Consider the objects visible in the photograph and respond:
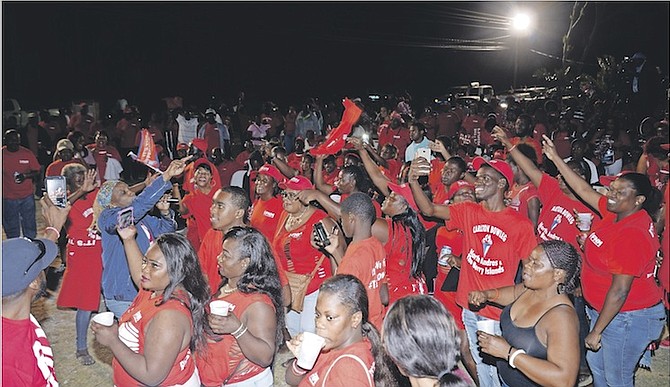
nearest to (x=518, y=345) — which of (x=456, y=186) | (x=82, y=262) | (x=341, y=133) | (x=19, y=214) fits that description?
(x=456, y=186)

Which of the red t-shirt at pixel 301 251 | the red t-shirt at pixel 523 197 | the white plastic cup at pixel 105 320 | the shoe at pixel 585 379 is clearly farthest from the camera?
the red t-shirt at pixel 523 197

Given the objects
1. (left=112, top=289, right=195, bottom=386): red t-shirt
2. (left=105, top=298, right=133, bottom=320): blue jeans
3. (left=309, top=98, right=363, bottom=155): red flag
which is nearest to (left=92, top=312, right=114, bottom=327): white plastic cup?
(left=112, top=289, right=195, bottom=386): red t-shirt

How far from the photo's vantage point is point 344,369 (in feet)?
10.2

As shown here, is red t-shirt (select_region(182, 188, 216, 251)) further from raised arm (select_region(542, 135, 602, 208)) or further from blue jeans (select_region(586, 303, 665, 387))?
blue jeans (select_region(586, 303, 665, 387))

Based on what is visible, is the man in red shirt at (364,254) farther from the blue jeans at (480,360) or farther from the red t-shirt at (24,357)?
the red t-shirt at (24,357)


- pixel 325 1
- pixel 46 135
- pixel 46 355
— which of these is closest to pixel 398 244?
pixel 46 355

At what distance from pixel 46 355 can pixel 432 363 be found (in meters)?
1.96

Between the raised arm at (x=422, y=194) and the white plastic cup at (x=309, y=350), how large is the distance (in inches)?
95.0

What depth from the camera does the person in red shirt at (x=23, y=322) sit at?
10.1 ft

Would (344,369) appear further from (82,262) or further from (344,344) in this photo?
(82,262)

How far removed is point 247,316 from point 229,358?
351 mm

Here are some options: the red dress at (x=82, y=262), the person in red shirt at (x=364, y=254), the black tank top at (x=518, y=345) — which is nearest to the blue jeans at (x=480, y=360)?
the person in red shirt at (x=364, y=254)

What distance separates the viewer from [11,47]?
24.7m

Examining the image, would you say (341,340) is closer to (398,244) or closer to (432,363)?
(432,363)
